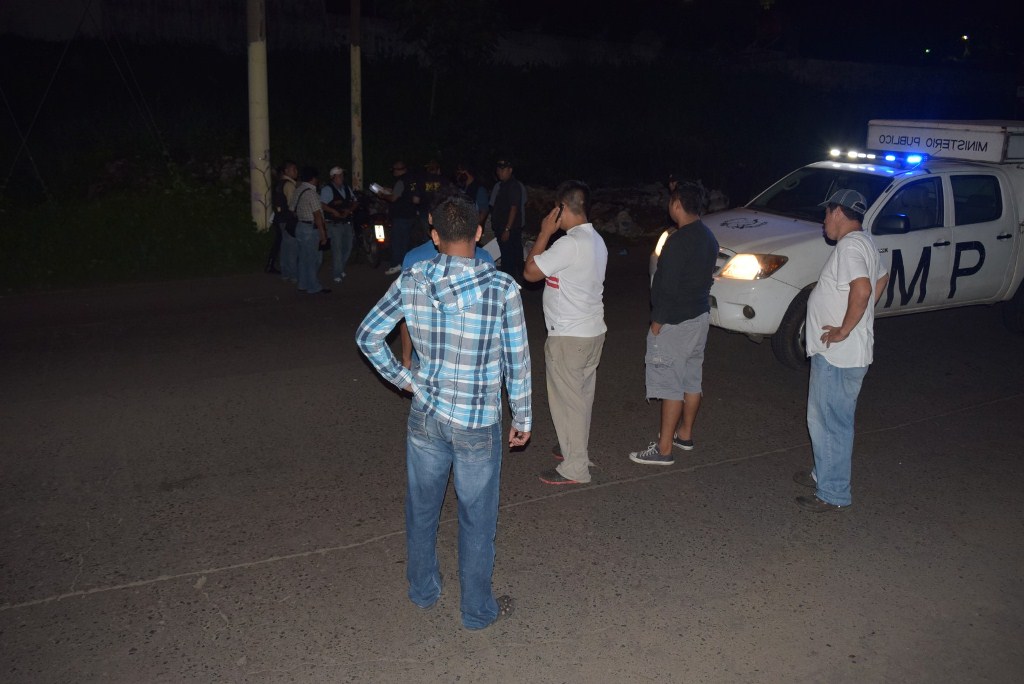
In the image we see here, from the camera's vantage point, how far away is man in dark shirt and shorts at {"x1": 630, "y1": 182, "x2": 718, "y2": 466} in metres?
5.84

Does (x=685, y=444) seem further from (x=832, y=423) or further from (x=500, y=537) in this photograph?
(x=500, y=537)

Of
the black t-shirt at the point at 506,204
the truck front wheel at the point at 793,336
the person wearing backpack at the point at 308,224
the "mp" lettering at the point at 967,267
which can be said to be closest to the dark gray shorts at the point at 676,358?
the truck front wheel at the point at 793,336

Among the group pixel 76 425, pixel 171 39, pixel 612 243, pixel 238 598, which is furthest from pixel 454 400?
pixel 171 39

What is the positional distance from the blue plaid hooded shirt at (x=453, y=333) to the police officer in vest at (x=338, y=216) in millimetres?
8170

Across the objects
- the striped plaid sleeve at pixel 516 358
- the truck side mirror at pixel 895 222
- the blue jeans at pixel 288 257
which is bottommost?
the blue jeans at pixel 288 257

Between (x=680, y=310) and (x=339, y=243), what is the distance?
23.5 feet

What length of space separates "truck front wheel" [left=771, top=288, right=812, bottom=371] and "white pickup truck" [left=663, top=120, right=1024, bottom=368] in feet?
0.03

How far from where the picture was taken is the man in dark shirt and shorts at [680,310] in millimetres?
5844

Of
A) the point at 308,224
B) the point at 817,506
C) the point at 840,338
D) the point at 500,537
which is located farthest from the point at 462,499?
the point at 308,224

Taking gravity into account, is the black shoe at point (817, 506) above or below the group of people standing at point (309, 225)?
below

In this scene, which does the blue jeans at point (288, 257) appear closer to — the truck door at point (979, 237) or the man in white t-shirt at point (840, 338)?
the truck door at point (979, 237)

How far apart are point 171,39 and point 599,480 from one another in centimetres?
1977

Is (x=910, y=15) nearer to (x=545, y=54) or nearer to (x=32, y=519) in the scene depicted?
(x=545, y=54)

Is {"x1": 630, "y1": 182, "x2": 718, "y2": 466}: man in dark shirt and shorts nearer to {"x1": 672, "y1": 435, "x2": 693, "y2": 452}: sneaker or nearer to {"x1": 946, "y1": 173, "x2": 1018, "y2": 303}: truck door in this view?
{"x1": 672, "y1": 435, "x2": 693, "y2": 452}: sneaker
